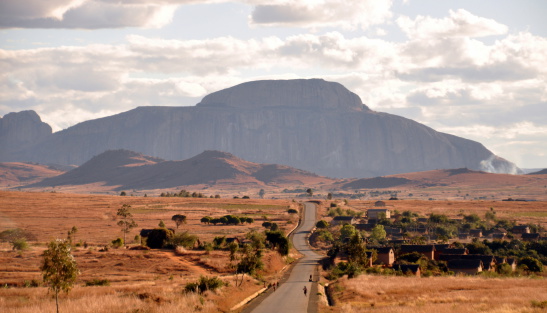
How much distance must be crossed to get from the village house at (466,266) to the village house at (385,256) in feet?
25.6

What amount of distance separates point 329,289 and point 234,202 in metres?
135

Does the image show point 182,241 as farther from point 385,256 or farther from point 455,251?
point 455,251

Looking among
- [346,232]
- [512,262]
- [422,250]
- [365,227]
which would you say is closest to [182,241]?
[422,250]

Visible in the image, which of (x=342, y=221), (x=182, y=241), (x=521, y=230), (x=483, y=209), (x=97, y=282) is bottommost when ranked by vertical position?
(x=521, y=230)

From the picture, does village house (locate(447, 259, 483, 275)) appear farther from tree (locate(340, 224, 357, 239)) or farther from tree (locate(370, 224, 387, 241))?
tree (locate(370, 224, 387, 241))

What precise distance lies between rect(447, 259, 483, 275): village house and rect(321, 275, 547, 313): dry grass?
735 inches

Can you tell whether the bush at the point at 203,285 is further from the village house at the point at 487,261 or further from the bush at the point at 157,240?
the village house at the point at 487,261

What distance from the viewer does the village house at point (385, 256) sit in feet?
270

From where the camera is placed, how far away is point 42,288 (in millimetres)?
45750

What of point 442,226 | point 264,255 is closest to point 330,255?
point 264,255

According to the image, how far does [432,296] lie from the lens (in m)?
44.5

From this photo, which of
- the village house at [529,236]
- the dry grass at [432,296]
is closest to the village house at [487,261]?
the dry grass at [432,296]

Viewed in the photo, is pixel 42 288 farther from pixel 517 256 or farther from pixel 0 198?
pixel 0 198

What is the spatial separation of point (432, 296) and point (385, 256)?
127ft
